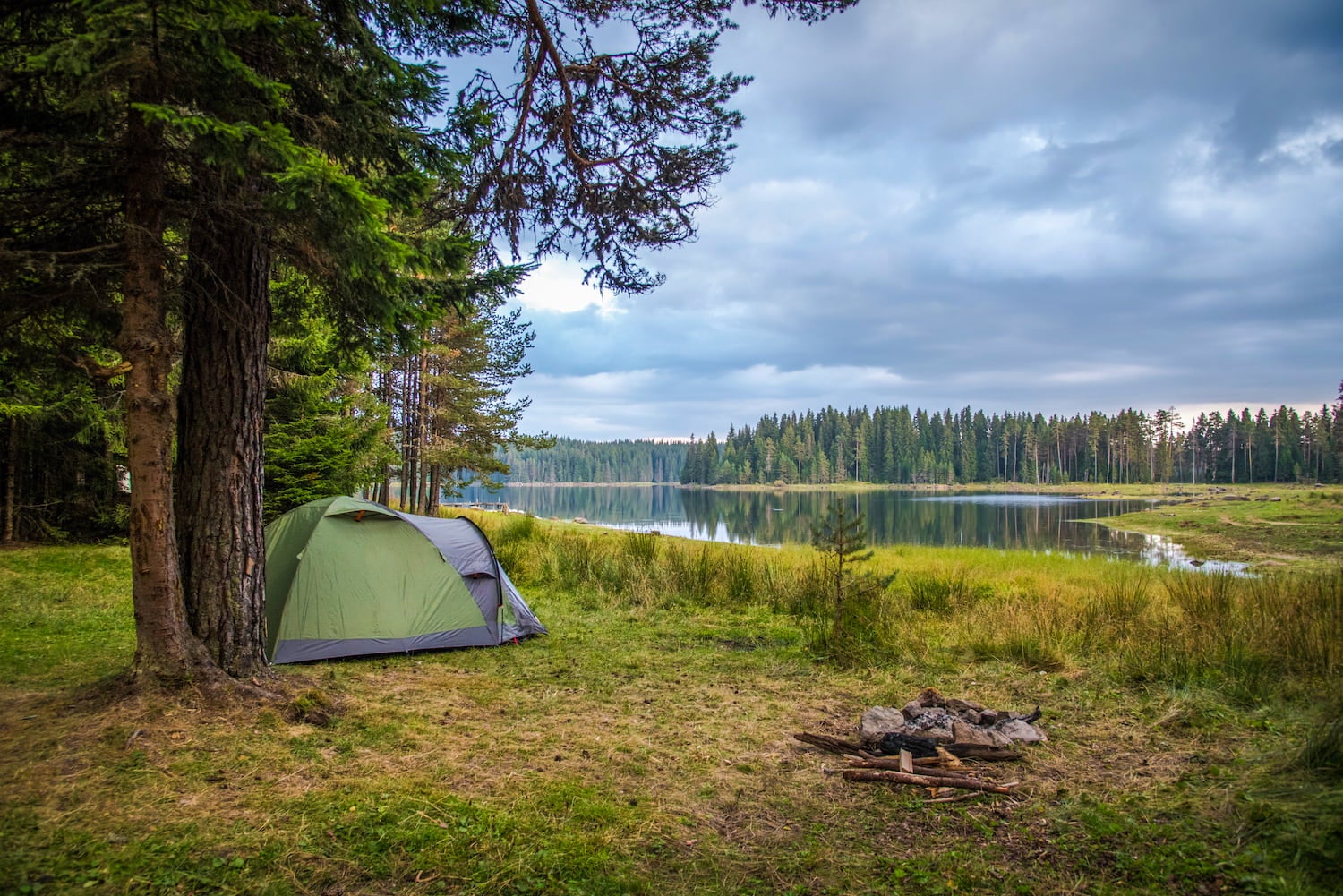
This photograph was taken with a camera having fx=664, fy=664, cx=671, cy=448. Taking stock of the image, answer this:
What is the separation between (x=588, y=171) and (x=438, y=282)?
8.09 feet

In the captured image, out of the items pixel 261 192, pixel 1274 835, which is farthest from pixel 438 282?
pixel 1274 835

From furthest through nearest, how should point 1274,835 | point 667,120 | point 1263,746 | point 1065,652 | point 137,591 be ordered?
point 667,120
point 1065,652
point 137,591
point 1263,746
point 1274,835

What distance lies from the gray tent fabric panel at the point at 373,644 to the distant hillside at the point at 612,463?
476 feet

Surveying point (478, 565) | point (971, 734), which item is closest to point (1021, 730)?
point (971, 734)

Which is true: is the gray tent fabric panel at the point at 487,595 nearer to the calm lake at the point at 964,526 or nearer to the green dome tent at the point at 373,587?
the green dome tent at the point at 373,587

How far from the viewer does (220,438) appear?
4508 mm

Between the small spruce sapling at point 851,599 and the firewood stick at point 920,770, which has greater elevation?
the small spruce sapling at point 851,599

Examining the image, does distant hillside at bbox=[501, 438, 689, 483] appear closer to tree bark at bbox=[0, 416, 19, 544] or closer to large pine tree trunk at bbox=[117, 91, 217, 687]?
tree bark at bbox=[0, 416, 19, 544]

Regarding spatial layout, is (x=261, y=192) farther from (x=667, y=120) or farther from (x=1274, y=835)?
(x=1274, y=835)

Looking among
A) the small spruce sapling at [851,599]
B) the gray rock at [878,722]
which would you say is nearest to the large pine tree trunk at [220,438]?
the gray rock at [878,722]

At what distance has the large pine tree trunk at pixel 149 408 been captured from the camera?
3.96 m

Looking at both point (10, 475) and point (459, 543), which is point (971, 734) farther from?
point (10, 475)

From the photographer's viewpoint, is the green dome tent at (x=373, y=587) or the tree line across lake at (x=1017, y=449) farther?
the tree line across lake at (x=1017, y=449)

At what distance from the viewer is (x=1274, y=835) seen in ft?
8.94
